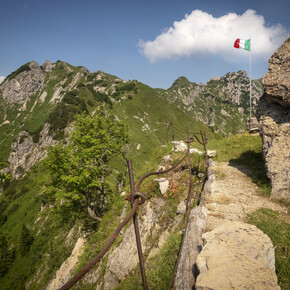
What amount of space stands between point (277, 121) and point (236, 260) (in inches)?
292

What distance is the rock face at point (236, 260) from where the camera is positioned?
3105mm

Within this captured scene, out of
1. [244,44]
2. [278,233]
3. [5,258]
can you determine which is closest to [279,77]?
[278,233]

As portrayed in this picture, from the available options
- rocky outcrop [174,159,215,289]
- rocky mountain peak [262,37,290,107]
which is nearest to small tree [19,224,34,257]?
rocky outcrop [174,159,215,289]

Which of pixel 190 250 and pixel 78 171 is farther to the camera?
pixel 78 171

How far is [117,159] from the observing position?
6838 centimetres

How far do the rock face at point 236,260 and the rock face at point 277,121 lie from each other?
3.97m

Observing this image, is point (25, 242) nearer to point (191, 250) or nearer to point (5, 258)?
point (5, 258)

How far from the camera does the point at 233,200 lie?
24.3 feet

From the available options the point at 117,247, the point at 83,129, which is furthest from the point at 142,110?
the point at 117,247

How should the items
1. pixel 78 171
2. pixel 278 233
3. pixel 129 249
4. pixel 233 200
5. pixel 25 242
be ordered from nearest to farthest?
1. pixel 278 233
2. pixel 233 200
3. pixel 129 249
4. pixel 78 171
5. pixel 25 242

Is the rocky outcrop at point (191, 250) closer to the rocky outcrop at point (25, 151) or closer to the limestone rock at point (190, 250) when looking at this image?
the limestone rock at point (190, 250)

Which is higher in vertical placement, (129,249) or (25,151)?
(25,151)

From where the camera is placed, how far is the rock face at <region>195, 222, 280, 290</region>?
3105 millimetres

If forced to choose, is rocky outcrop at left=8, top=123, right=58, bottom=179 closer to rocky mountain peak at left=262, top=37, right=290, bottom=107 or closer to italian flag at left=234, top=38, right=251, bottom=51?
italian flag at left=234, top=38, right=251, bottom=51
